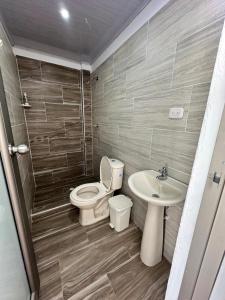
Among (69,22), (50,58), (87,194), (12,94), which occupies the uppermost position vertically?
(69,22)

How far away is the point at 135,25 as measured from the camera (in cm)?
132

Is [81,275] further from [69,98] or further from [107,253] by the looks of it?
[69,98]

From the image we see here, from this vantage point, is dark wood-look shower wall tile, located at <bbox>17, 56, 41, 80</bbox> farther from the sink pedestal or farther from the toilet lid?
the sink pedestal

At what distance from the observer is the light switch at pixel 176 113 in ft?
3.26

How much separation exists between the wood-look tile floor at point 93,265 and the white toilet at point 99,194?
0.12 metres

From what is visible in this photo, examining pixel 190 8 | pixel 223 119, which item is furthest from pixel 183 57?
pixel 223 119

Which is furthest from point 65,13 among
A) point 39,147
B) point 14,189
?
point 39,147

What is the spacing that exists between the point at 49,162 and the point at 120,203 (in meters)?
1.65

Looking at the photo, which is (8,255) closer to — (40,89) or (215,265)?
(215,265)

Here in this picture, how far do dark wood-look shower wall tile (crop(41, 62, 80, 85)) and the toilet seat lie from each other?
1870 mm

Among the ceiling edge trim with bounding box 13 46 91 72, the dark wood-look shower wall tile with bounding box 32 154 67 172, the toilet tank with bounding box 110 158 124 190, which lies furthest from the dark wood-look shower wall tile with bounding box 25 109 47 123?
the toilet tank with bounding box 110 158 124 190

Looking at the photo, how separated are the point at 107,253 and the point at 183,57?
1.85 m

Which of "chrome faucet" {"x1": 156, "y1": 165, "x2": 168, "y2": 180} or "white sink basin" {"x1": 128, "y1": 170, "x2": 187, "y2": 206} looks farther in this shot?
"chrome faucet" {"x1": 156, "y1": 165, "x2": 168, "y2": 180}

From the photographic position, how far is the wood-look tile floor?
3.34 feet
